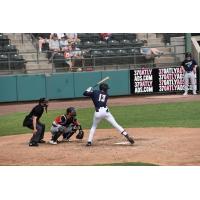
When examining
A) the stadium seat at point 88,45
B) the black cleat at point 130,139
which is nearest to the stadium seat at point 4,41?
the stadium seat at point 88,45

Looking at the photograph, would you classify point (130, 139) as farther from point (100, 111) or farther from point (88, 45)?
point (88, 45)

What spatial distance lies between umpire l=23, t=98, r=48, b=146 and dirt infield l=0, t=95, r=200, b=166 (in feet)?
0.48

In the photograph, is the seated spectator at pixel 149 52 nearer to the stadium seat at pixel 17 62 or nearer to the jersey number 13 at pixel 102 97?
the jersey number 13 at pixel 102 97

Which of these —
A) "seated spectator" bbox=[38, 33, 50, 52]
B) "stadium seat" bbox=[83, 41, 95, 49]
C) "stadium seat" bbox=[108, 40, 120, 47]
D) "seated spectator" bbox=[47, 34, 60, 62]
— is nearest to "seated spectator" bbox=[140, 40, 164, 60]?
"stadium seat" bbox=[108, 40, 120, 47]

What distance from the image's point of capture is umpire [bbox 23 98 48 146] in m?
9.80

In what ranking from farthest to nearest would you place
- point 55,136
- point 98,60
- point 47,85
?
point 98,60, point 47,85, point 55,136

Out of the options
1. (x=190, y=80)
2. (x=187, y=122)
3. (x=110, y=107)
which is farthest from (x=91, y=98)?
(x=190, y=80)

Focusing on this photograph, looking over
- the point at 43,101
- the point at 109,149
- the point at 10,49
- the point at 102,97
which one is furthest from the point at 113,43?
the point at 109,149

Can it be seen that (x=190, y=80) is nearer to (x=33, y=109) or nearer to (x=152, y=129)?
(x=152, y=129)

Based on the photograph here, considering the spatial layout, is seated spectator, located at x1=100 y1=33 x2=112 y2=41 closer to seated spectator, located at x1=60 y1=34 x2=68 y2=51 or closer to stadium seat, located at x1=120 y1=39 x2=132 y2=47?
stadium seat, located at x1=120 y1=39 x2=132 y2=47

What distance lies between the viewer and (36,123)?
32.0 feet

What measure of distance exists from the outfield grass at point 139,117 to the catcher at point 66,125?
3.9 inches

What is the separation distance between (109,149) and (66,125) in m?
1.25

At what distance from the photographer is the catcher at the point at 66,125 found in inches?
401
